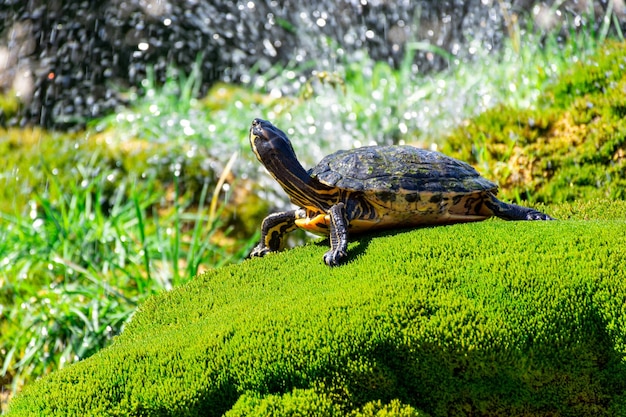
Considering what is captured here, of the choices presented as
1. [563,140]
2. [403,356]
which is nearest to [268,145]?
[403,356]

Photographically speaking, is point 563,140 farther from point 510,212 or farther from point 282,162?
point 282,162

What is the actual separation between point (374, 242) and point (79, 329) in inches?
103

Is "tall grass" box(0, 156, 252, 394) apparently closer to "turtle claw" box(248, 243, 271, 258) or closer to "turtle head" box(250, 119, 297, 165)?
"turtle claw" box(248, 243, 271, 258)

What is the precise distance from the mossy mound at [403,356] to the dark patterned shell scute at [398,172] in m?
0.55

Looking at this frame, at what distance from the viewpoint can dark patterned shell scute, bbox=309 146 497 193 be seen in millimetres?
3324

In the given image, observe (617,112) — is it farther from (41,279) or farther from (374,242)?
(41,279)

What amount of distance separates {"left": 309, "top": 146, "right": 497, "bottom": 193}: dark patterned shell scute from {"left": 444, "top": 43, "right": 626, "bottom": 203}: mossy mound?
2115 millimetres

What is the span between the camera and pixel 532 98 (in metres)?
6.41

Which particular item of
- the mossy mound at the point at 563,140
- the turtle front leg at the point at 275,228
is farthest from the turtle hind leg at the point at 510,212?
the mossy mound at the point at 563,140

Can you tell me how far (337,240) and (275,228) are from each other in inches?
24.6

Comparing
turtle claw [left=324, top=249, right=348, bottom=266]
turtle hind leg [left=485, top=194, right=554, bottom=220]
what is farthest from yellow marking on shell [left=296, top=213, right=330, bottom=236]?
turtle hind leg [left=485, top=194, right=554, bottom=220]

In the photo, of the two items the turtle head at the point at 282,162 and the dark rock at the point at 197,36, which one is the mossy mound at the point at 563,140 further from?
the dark rock at the point at 197,36

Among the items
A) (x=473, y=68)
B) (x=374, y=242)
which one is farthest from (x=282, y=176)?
(x=473, y=68)

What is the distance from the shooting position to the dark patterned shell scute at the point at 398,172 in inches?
131
